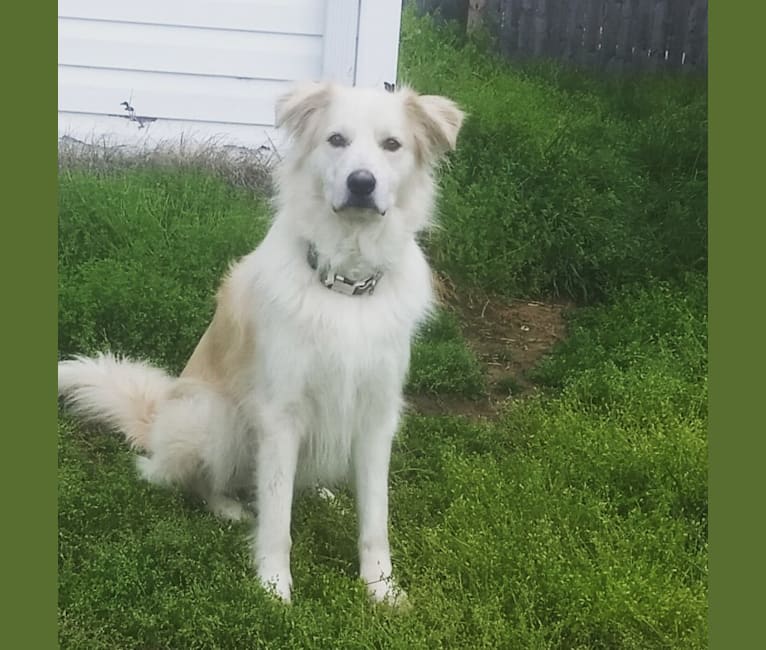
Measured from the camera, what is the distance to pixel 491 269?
3.49m

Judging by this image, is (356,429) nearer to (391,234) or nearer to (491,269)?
(391,234)

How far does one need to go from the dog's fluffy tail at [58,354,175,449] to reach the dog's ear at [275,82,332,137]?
3.25 feet

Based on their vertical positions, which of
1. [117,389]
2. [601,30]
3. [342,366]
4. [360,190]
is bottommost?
[117,389]

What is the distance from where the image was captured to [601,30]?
133 inches

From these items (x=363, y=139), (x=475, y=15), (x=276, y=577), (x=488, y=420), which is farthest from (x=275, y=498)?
(x=475, y=15)

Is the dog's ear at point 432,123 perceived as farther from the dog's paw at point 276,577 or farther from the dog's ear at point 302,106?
the dog's paw at point 276,577

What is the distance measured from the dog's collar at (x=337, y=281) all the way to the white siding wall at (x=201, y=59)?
90cm

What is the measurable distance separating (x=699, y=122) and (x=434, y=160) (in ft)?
5.15

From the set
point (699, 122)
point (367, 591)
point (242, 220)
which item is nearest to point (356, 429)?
point (367, 591)

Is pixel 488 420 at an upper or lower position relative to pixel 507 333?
lower

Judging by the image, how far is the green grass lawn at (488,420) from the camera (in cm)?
228

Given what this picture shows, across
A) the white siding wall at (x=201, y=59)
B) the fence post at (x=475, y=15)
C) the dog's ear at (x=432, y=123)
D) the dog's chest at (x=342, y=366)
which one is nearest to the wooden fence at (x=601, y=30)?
the fence post at (x=475, y=15)

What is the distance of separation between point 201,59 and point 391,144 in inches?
45.0

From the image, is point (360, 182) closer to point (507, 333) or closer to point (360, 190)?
point (360, 190)
